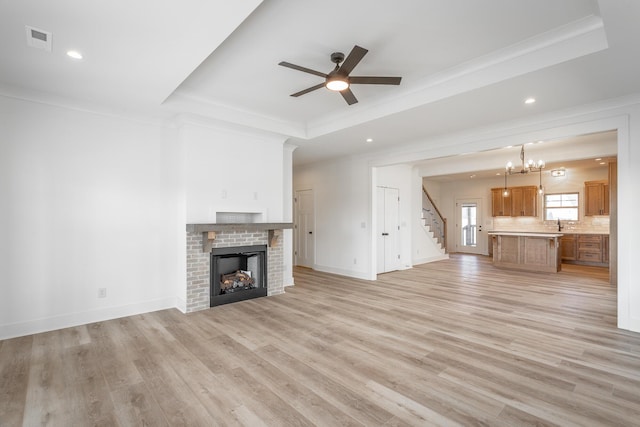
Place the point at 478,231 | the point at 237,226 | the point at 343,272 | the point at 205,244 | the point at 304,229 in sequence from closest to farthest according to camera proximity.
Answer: the point at 205,244, the point at 237,226, the point at 343,272, the point at 304,229, the point at 478,231

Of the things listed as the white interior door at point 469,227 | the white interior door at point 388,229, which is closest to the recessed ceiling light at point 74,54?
the white interior door at point 388,229

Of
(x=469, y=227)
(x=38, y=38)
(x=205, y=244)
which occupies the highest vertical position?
(x=38, y=38)

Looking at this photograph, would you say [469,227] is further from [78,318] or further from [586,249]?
[78,318]

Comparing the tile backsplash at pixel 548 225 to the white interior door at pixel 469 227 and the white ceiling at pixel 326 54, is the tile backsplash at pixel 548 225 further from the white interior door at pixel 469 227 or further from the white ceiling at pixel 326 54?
the white ceiling at pixel 326 54

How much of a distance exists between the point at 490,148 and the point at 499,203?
268 inches

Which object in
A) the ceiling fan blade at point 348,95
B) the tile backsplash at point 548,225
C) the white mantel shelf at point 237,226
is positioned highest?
the ceiling fan blade at point 348,95

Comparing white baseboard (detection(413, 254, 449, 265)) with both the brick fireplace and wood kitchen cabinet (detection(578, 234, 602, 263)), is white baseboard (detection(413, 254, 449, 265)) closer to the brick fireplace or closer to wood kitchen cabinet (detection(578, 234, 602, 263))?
wood kitchen cabinet (detection(578, 234, 602, 263))

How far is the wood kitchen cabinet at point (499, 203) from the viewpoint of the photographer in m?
10.5

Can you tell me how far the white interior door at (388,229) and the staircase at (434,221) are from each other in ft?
8.43

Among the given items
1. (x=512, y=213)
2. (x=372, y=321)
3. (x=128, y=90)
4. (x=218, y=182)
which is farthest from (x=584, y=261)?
(x=128, y=90)

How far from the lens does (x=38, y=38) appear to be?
2561 millimetres

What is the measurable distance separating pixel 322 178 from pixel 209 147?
362cm

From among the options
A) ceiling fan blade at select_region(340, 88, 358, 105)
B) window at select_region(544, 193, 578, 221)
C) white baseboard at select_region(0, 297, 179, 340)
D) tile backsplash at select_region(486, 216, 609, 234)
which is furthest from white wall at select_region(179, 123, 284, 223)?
window at select_region(544, 193, 578, 221)

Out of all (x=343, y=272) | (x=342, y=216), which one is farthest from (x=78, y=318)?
(x=342, y=216)
